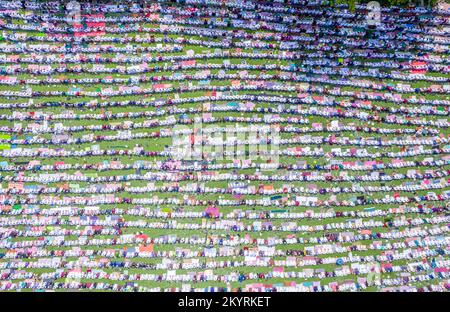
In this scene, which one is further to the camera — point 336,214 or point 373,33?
point 373,33

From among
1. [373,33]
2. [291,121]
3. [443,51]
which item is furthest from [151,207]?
[443,51]

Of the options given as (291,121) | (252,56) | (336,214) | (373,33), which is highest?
(373,33)

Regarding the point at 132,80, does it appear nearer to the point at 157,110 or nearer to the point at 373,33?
the point at 157,110

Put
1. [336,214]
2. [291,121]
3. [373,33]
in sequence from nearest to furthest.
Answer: [336,214] → [291,121] → [373,33]

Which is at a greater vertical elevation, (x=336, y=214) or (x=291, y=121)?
(x=291, y=121)

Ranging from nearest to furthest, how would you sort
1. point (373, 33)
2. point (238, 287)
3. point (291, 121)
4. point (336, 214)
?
point (238, 287) < point (336, 214) < point (291, 121) < point (373, 33)

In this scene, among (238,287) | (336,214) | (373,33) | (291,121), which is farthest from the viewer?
(373,33)

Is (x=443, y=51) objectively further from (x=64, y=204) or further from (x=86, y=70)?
(x=64, y=204)

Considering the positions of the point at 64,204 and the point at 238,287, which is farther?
the point at 64,204

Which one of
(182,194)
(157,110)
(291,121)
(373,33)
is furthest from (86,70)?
(373,33)
